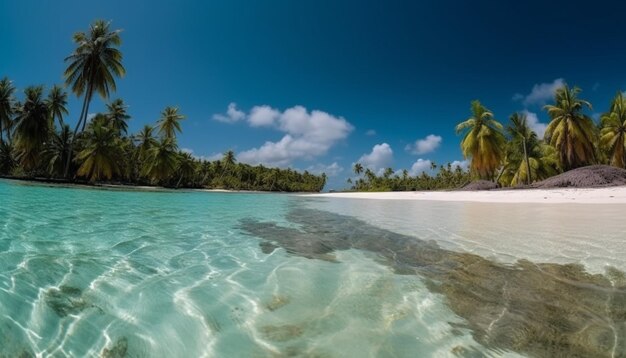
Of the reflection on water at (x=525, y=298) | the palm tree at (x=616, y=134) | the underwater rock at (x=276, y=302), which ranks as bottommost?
the underwater rock at (x=276, y=302)

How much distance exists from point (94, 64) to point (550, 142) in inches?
1686

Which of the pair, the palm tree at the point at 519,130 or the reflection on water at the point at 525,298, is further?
the palm tree at the point at 519,130

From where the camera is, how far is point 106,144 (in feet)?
114

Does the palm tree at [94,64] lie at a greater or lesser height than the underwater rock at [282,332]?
greater

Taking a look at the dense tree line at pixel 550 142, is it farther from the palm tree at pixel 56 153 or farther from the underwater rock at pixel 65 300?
the palm tree at pixel 56 153

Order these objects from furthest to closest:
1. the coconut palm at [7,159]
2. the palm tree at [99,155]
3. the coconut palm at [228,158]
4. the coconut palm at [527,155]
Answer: the coconut palm at [228,158]
the coconut palm at [7,159]
the palm tree at [99,155]
the coconut palm at [527,155]

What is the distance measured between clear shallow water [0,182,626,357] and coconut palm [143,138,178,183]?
142ft

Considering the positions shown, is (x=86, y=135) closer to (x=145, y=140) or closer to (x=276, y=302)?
(x=145, y=140)

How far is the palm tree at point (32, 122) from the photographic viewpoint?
111 ft

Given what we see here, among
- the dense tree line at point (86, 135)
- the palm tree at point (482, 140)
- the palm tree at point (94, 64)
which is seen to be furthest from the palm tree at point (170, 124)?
the palm tree at point (482, 140)

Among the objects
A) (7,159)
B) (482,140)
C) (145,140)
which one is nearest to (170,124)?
(145,140)

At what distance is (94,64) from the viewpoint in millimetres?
31500

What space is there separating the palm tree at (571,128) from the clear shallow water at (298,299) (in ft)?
90.3

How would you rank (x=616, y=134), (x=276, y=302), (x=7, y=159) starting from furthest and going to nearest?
(x=7, y=159)
(x=616, y=134)
(x=276, y=302)
